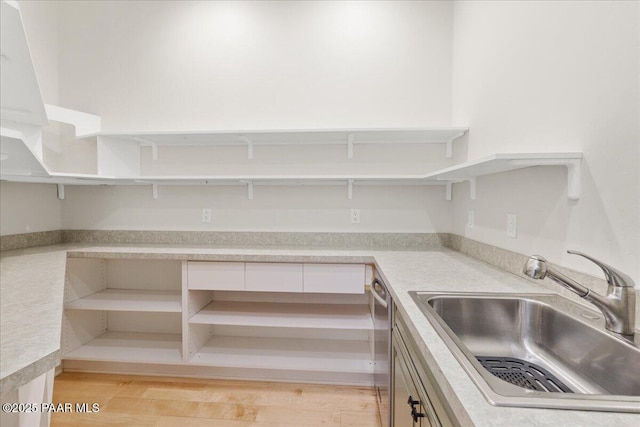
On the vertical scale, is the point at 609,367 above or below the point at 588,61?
below

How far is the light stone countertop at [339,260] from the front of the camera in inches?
21.2

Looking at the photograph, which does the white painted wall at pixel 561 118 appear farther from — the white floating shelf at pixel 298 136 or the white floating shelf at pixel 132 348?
the white floating shelf at pixel 132 348

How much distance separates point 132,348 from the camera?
7.22 ft

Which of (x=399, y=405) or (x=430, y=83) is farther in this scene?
(x=430, y=83)

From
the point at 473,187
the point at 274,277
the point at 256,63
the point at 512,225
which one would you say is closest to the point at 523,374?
the point at 512,225

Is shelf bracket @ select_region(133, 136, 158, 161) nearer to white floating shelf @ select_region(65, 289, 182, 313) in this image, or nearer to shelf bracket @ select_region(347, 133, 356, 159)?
white floating shelf @ select_region(65, 289, 182, 313)

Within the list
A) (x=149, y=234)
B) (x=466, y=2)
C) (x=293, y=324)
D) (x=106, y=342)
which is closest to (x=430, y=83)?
(x=466, y=2)

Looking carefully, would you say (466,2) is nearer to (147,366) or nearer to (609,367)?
(609,367)

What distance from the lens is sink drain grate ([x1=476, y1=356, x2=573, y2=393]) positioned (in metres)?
0.85

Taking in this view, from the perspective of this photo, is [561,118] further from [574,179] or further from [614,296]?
[614,296]

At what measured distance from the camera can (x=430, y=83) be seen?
2.31 meters

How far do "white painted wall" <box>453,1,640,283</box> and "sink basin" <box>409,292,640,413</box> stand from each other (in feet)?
0.70

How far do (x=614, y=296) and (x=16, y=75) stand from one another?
2.43m

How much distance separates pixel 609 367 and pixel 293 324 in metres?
1.52
